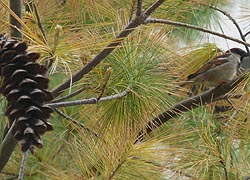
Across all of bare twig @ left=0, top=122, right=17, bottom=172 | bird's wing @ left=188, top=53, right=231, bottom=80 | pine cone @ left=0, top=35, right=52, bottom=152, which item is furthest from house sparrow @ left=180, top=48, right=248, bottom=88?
pine cone @ left=0, top=35, right=52, bottom=152

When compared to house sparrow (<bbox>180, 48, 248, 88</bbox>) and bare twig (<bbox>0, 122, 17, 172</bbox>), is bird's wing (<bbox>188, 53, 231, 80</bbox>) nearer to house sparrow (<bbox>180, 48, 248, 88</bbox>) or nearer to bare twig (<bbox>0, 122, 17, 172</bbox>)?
house sparrow (<bbox>180, 48, 248, 88</bbox>)

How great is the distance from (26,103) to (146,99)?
312mm

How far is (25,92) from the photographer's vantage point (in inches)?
21.2

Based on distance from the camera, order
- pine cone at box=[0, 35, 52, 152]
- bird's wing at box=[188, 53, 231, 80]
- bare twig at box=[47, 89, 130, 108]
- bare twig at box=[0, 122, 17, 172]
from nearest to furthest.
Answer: pine cone at box=[0, 35, 52, 152]
bare twig at box=[47, 89, 130, 108]
bare twig at box=[0, 122, 17, 172]
bird's wing at box=[188, 53, 231, 80]

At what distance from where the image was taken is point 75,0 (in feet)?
2.86

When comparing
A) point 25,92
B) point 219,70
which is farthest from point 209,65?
point 25,92

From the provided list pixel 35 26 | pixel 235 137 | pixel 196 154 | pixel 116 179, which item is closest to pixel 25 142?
pixel 116 179

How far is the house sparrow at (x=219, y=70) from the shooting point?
133 centimetres

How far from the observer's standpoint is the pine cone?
1.70 ft

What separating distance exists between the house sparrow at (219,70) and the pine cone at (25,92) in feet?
2.53

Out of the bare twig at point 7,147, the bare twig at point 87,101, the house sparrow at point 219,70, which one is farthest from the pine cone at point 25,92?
the house sparrow at point 219,70

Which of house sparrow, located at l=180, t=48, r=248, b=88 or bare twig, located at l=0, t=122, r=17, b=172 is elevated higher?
bare twig, located at l=0, t=122, r=17, b=172

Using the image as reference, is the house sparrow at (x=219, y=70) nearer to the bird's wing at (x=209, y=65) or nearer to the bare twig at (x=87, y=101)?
the bird's wing at (x=209, y=65)

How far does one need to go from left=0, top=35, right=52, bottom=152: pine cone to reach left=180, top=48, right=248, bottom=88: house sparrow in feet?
2.53
